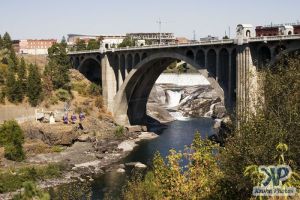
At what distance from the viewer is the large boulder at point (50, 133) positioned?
2398 inches

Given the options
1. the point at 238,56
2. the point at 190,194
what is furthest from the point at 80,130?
the point at 190,194

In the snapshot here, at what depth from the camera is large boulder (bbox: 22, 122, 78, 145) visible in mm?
60906

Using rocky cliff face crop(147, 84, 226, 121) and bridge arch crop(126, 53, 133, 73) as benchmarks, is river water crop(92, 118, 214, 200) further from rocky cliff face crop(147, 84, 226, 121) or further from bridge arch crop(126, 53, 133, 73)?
bridge arch crop(126, 53, 133, 73)

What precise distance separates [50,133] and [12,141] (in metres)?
7.08

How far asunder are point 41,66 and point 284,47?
59893 millimetres

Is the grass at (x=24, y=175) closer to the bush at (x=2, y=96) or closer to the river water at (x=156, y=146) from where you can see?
the river water at (x=156, y=146)

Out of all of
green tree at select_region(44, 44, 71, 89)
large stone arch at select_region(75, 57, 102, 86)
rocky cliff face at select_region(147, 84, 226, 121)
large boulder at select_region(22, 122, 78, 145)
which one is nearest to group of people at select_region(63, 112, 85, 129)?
large boulder at select_region(22, 122, 78, 145)

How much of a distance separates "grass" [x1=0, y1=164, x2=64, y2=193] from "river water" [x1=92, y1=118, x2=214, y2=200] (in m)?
5.05

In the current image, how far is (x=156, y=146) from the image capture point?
6525 centimetres

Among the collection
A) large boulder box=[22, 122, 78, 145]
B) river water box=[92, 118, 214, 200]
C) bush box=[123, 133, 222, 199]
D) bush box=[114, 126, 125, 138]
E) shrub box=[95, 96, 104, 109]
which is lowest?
river water box=[92, 118, 214, 200]

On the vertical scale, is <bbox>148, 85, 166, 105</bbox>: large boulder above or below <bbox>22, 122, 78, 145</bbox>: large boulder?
above

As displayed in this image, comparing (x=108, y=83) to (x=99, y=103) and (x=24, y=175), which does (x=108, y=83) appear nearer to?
(x=99, y=103)

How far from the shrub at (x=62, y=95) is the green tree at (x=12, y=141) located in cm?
1912

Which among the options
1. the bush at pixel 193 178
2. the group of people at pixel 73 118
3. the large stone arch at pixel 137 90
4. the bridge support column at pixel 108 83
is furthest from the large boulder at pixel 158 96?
the bush at pixel 193 178
